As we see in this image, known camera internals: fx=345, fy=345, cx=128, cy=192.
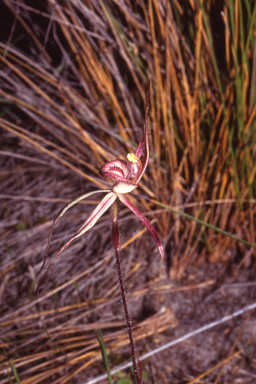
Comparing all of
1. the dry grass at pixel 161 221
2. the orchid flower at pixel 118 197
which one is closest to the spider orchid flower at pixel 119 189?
the orchid flower at pixel 118 197

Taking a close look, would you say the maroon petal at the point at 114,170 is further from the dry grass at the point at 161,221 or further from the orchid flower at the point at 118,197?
the dry grass at the point at 161,221

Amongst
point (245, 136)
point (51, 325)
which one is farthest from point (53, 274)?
point (245, 136)

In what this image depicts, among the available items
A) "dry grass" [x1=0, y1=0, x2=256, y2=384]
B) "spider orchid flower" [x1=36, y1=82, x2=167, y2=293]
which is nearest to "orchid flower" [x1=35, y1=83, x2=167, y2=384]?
"spider orchid flower" [x1=36, y1=82, x2=167, y2=293]

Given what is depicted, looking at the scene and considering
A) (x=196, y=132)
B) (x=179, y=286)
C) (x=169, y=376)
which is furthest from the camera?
(x=179, y=286)

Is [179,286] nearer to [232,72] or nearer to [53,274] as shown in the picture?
[53,274]

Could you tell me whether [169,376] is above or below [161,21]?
below

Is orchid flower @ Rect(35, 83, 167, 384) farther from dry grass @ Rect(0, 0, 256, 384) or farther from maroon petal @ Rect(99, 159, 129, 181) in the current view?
dry grass @ Rect(0, 0, 256, 384)

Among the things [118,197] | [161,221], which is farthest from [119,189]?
[161,221]

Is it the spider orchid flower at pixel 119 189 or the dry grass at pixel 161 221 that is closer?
the spider orchid flower at pixel 119 189

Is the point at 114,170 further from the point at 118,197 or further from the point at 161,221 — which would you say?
the point at 161,221
